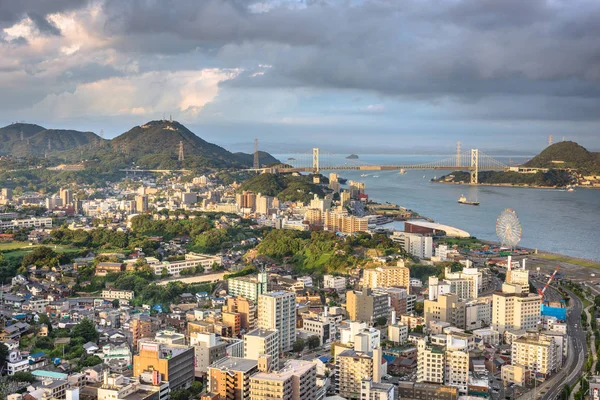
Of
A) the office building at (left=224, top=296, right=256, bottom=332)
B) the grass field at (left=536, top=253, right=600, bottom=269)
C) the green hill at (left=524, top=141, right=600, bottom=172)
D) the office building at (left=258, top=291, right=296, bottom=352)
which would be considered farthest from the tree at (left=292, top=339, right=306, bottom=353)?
the green hill at (left=524, top=141, right=600, bottom=172)

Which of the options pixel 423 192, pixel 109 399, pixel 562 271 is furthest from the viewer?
pixel 423 192

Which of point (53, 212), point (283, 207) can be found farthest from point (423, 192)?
point (53, 212)

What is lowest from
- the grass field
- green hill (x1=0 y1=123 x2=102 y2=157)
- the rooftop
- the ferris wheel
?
the grass field

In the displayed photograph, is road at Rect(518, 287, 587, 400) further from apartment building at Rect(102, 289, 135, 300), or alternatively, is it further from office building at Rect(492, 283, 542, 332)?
apartment building at Rect(102, 289, 135, 300)

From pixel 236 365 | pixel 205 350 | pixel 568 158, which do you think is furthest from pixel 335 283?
pixel 568 158

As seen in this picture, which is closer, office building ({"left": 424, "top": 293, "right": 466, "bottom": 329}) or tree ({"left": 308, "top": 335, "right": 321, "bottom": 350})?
tree ({"left": 308, "top": 335, "right": 321, "bottom": 350})

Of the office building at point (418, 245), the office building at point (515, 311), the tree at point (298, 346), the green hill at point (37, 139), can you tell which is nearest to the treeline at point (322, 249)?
the office building at point (418, 245)

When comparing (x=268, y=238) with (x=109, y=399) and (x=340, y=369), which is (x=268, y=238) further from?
(x=109, y=399)
